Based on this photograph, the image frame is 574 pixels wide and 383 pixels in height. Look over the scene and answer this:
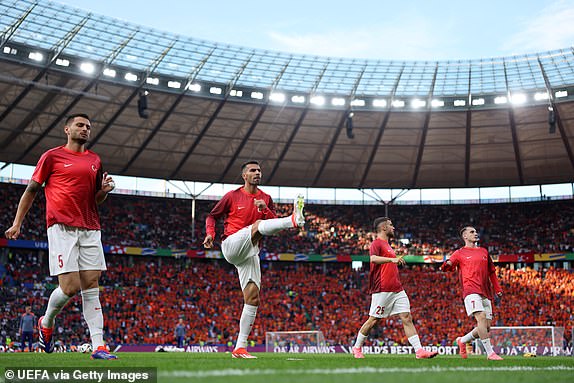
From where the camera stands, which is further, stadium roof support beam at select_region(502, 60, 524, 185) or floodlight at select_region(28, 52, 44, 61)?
stadium roof support beam at select_region(502, 60, 524, 185)

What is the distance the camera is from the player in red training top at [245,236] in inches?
316

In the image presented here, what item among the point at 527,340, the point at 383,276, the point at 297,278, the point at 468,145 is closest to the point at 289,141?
the point at 297,278

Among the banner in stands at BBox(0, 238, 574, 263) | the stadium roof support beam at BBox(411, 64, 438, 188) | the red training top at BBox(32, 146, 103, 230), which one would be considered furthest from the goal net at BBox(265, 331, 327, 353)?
the red training top at BBox(32, 146, 103, 230)

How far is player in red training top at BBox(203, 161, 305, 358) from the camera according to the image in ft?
26.3

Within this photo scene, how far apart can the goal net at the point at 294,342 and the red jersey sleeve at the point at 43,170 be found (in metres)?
18.2

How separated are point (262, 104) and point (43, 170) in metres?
25.0

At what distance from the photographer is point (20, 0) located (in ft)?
78.8

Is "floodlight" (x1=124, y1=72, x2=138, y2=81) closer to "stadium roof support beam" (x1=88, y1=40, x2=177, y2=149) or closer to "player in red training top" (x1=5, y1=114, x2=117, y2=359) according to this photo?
"stadium roof support beam" (x1=88, y1=40, x2=177, y2=149)

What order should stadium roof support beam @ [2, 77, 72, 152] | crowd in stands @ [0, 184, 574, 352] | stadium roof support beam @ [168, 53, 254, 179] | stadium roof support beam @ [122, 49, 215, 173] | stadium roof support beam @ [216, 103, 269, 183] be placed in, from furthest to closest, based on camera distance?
crowd in stands @ [0, 184, 574, 352] → stadium roof support beam @ [216, 103, 269, 183] → stadium roof support beam @ [168, 53, 254, 179] → stadium roof support beam @ [122, 49, 215, 173] → stadium roof support beam @ [2, 77, 72, 152]

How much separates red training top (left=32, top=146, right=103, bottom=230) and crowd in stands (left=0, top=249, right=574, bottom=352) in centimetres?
2448

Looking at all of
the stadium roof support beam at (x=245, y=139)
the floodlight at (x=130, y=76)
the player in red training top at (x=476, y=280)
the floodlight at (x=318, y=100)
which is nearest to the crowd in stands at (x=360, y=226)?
the stadium roof support beam at (x=245, y=139)

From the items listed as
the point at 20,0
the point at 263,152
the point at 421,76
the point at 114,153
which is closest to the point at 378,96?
the point at 421,76

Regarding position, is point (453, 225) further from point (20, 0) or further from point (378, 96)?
point (20, 0)

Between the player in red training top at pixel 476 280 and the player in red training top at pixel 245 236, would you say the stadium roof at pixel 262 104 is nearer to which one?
the player in red training top at pixel 245 236
